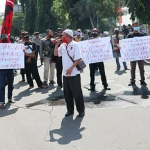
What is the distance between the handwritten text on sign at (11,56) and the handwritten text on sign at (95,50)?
5.86 ft

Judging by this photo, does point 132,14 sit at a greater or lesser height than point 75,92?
greater

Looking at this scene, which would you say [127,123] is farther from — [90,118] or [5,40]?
[5,40]

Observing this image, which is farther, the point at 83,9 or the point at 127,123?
the point at 83,9

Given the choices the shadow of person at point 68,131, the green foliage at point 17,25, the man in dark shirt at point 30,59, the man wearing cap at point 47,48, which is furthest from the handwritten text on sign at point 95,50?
the green foliage at point 17,25

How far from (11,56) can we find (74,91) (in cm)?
261

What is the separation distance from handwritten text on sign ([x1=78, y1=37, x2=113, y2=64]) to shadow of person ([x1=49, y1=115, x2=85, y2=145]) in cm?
285

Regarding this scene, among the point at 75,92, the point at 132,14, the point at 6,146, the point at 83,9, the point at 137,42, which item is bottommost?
the point at 6,146

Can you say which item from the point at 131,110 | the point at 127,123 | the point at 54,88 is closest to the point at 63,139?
the point at 127,123

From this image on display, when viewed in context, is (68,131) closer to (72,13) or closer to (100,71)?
(100,71)

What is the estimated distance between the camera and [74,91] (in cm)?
619

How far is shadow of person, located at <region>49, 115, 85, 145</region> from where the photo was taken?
4.94m

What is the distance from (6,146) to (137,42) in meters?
5.48

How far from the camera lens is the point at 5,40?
752cm

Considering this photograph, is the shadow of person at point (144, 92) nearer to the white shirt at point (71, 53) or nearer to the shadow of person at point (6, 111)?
the white shirt at point (71, 53)
